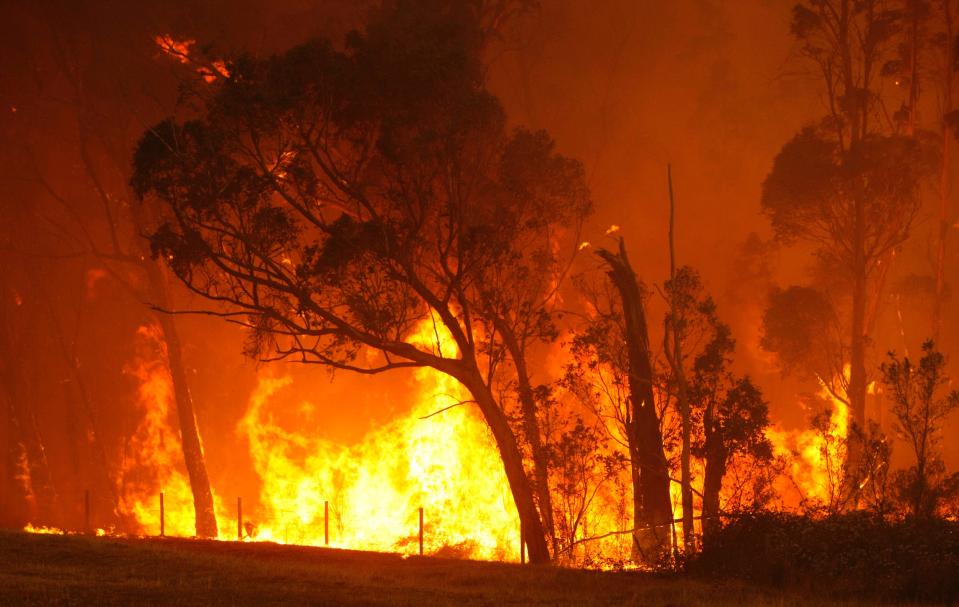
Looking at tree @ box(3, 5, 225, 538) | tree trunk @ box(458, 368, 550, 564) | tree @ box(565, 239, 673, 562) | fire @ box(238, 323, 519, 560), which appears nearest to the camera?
tree trunk @ box(458, 368, 550, 564)

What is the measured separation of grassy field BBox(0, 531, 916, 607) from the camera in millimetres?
12328

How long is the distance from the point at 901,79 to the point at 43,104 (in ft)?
93.5

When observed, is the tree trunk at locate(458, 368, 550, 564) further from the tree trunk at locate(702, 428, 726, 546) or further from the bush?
the bush

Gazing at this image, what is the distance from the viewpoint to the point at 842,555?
13.7 m

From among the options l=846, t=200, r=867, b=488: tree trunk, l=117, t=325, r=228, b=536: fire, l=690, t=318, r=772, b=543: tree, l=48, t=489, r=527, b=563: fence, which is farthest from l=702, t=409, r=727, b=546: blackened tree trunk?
l=117, t=325, r=228, b=536: fire

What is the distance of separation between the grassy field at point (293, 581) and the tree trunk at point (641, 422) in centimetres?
385

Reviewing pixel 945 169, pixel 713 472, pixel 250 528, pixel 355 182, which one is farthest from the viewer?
pixel 945 169

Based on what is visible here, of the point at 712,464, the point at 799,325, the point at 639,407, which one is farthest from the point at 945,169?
the point at 712,464

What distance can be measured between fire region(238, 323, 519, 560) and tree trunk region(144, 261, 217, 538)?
7.36 feet

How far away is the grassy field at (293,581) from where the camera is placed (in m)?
12.3

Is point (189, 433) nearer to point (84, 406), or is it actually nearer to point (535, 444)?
point (84, 406)

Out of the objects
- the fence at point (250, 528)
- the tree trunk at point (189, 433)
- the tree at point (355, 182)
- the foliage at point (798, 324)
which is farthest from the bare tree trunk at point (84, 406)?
the foliage at point (798, 324)

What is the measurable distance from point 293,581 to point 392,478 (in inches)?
853

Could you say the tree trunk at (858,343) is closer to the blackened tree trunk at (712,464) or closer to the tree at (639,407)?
the blackened tree trunk at (712,464)
